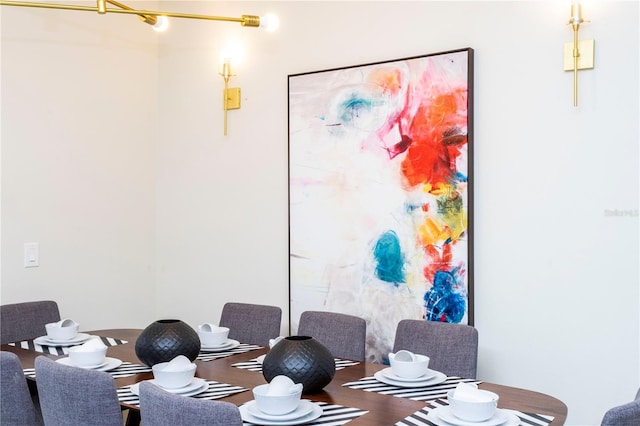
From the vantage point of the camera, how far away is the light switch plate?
3.53 m

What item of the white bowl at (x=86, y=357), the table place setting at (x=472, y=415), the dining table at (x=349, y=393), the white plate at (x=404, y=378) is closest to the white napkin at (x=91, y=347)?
the white bowl at (x=86, y=357)

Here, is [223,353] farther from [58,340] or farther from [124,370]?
[58,340]

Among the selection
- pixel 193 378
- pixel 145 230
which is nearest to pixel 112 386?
pixel 193 378

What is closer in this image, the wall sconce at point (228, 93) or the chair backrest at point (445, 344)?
the chair backrest at point (445, 344)

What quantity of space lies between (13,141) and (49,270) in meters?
0.74

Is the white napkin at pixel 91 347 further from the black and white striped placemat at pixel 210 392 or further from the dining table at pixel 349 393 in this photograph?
the black and white striped placemat at pixel 210 392

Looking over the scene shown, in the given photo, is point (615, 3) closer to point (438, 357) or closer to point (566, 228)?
point (566, 228)

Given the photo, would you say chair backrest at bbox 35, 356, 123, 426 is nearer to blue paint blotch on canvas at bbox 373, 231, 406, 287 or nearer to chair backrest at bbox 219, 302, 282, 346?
chair backrest at bbox 219, 302, 282, 346

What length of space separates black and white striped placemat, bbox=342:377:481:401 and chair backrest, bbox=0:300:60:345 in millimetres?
1765

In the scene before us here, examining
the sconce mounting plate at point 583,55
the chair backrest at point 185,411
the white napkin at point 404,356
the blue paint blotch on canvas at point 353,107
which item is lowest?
the white napkin at point 404,356

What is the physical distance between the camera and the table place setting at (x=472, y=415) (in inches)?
66.8

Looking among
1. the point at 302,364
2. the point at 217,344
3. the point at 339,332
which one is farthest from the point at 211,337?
the point at 302,364

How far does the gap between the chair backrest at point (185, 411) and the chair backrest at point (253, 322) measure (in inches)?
60.5

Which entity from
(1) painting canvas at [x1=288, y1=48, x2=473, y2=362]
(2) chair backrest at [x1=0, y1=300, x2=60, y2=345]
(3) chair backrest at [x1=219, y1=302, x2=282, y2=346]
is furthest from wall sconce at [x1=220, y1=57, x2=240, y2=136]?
(2) chair backrest at [x1=0, y1=300, x2=60, y2=345]
